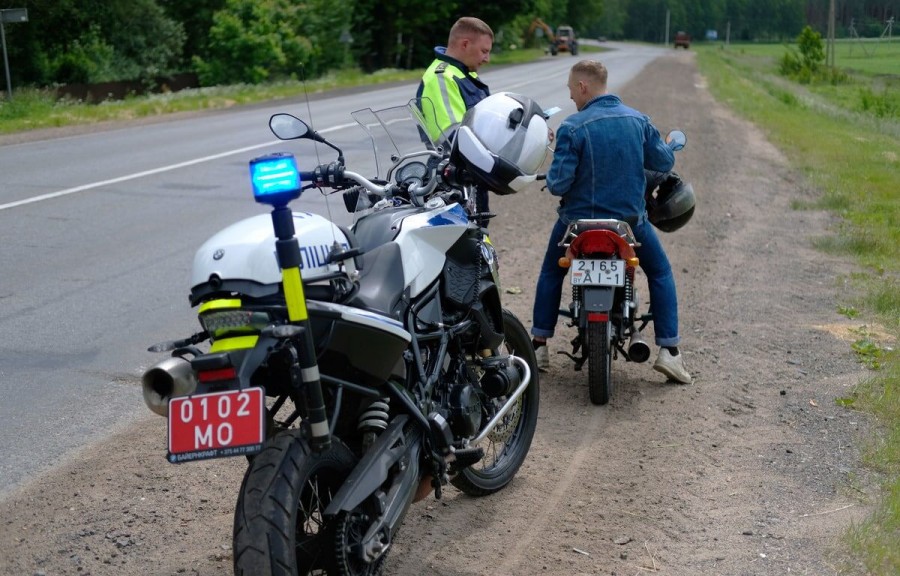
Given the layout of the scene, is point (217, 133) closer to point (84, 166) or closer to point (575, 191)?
point (84, 166)

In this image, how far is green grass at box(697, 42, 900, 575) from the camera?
527 cm

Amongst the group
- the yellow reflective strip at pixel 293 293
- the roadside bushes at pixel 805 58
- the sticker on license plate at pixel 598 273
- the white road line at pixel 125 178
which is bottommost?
the roadside bushes at pixel 805 58

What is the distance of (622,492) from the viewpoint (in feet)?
16.8

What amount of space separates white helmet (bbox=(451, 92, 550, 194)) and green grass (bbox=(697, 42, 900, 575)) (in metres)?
1.95

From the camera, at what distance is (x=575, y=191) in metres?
6.57

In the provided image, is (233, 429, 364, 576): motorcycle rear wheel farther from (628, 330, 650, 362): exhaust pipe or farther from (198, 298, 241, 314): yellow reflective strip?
(628, 330, 650, 362): exhaust pipe

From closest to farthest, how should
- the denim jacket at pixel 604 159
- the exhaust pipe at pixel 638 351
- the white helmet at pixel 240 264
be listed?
the white helmet at pixel 240 264
the denim jacket at pixel 604 159
the exhaust pipe at pixel 638 351

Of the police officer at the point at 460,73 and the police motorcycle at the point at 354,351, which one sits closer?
the police motorcycle at the point at 354,351

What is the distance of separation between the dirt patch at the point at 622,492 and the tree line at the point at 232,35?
2251 cm

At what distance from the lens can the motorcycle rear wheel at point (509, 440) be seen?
16.3 ft

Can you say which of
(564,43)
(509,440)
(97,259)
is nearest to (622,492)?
(509,440)

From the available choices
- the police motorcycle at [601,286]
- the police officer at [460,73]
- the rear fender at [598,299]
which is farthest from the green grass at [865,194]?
the police officer at [460,73]

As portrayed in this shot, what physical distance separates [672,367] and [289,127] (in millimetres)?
3330

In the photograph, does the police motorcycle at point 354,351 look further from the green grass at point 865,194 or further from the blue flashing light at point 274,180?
the green grass at point 865,194
